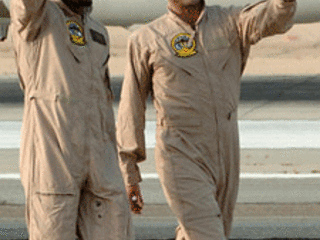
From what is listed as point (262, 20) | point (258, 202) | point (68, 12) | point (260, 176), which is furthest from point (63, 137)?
point (260, 176)

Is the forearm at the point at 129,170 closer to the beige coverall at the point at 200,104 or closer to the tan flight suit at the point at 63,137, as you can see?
the beige coverall at the point at 200,104

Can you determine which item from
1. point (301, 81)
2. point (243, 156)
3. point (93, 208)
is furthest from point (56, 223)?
point (301, 81)

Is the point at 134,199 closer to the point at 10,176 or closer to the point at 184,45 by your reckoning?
the point at 184,45

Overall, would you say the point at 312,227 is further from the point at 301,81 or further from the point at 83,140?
the point at 301,81

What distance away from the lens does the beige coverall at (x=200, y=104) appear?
5320 millimetres

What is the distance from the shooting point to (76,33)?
14.6ft

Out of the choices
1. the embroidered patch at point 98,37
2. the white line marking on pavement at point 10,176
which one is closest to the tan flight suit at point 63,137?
the embroidered patch at point 98,37

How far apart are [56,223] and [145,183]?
5.64 metres

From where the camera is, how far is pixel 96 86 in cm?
445

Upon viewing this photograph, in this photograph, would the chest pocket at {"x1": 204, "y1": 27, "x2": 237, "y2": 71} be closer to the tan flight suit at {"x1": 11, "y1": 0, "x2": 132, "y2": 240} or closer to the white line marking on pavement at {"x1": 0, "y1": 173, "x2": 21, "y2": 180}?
the tan flight suit at {"x1": 11, "y1": 0, "x2": 132, "y2": 240}

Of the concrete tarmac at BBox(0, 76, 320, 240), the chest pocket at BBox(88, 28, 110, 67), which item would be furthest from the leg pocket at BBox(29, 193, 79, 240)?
the concrete tarmac at BBox(0, 76, 320, 240)

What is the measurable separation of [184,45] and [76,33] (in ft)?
3.64

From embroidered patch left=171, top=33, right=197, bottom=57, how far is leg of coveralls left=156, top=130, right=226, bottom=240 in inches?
19.5

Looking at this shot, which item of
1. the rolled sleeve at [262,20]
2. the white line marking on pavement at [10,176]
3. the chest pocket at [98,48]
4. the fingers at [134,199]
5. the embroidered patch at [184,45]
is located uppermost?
the chest pocket at [98,48]
